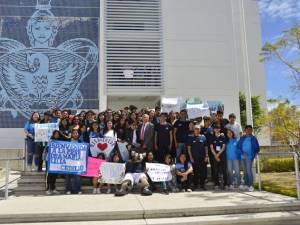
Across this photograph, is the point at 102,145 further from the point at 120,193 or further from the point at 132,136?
the point at 120,193

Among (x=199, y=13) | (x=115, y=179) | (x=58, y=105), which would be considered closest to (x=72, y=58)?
(x=58, y=105)

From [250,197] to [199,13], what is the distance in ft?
46.8

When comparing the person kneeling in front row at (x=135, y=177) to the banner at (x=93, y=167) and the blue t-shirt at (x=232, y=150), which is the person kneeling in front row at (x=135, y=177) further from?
the blue t-shirt at (x=232, y=150)

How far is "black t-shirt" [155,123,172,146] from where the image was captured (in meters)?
10.0

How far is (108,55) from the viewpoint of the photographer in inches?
750

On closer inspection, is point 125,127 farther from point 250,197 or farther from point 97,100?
point 97,100

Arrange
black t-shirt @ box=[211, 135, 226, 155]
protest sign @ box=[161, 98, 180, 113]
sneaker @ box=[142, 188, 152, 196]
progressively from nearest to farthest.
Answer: sneaker @ box=[142, 188, 152, 196], black t-shirt @ box=[211, 135, 226, 155], protest sign @ box=[161, 98, 180, 113]

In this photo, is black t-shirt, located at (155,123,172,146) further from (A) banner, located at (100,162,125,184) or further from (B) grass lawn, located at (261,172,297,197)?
(B) grass lawn, located at (261,172,297,197)

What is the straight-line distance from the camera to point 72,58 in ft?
62.7

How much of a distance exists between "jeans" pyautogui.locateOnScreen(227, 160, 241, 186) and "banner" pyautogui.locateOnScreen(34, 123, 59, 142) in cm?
528

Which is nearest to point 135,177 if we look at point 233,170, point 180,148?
point 180,148

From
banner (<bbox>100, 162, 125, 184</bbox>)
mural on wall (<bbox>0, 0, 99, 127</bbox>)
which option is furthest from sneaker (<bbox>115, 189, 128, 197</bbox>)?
mural on wall (<bbox>0, 0, 99, 127</bbox>)

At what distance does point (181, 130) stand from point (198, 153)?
89 centimetres

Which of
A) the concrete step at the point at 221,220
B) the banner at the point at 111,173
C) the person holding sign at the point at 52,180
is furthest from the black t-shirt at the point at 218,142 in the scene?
the person holding sign at the point at 52,180
